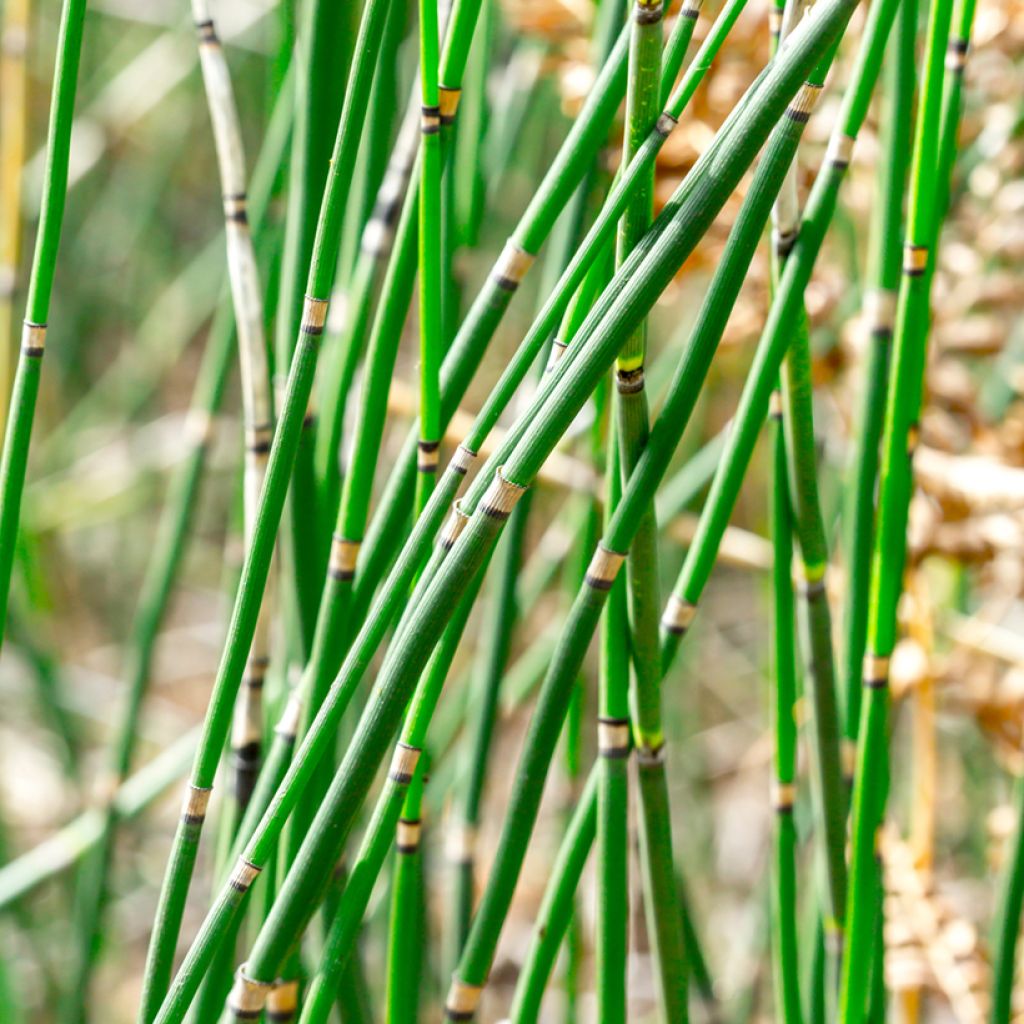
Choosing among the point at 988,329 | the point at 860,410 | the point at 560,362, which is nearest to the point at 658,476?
the point at 560,362

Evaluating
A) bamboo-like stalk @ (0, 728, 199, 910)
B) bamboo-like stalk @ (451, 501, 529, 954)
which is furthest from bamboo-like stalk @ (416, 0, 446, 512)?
bamboo-like stalk @ (0, 728, 199, 910)

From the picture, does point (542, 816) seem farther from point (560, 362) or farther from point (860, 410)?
point (560, 362)

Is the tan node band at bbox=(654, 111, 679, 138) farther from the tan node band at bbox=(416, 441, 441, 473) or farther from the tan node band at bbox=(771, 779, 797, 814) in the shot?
the tan node band at bbox=(771, 779, 797, 814)

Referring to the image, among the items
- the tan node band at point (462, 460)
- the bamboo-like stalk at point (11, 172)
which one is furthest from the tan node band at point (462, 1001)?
the bamboo-like stalk at point (11, 172)

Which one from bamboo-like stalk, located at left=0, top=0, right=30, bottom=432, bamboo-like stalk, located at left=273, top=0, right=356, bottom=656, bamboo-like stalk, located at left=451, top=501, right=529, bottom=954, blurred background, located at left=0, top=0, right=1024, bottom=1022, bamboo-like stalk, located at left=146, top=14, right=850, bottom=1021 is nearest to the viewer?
bamboo-like stalk, located at left=146, top=14, right=850, bottom=1021

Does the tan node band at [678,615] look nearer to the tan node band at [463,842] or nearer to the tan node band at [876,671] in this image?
the tan node band at [876,671]

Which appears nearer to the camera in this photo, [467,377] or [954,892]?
[467,377]
